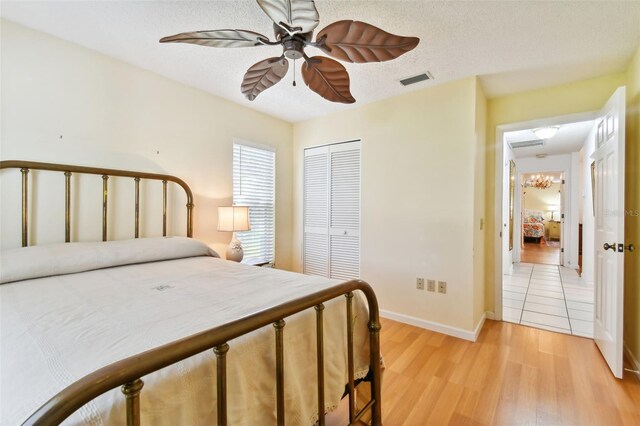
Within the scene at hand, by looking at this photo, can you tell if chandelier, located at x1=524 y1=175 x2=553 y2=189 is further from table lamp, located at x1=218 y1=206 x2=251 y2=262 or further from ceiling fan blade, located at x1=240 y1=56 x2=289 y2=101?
ceiling fan blade, located at x1=240 y1=56 x2=289 y2=101

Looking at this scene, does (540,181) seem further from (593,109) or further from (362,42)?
(362,42)

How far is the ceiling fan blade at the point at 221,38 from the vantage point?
1.46 meters

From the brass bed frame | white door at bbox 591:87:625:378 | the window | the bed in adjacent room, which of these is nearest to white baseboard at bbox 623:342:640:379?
white door at bbox 591:87:625:378

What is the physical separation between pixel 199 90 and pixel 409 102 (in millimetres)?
2236

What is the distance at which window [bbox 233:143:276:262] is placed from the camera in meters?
3.40

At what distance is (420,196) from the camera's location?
294cm

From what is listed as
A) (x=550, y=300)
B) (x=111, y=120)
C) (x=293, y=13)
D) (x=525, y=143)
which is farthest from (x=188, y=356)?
(x=525, y=143)

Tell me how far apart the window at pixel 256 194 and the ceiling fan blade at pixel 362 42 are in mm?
2140

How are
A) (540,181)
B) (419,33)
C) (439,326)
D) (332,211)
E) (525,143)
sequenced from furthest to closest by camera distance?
1. (540,181)
2. (525,143)
3. (332,211)
4. (439,326)
5. (419,33)

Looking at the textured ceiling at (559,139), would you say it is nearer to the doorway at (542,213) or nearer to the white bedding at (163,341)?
the doorway at (542,213)

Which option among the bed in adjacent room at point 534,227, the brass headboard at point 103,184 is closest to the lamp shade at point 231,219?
the brass headboard at point 103,184

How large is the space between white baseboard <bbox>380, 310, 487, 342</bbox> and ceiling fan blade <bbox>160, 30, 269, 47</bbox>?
2830mm

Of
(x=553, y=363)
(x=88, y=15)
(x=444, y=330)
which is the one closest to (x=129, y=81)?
(x=88, y=15)

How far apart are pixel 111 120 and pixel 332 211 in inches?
96.7
